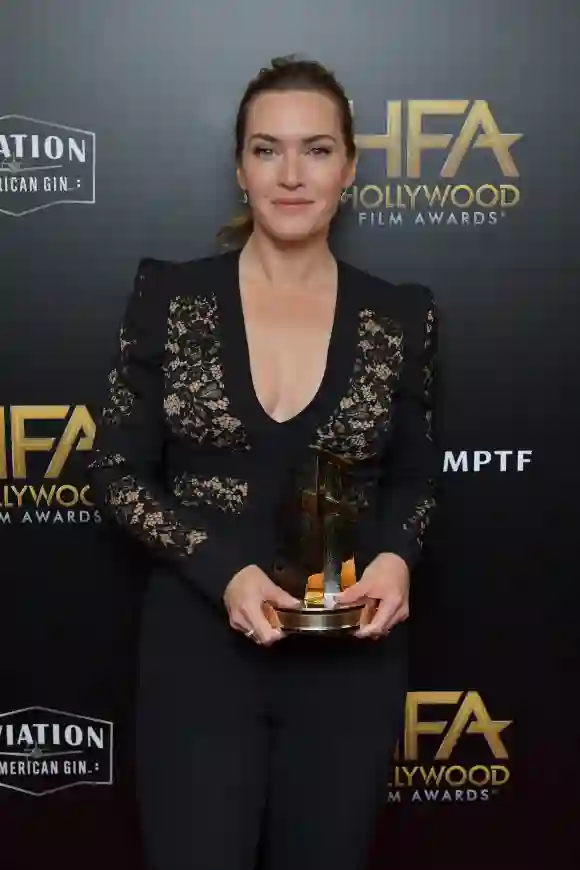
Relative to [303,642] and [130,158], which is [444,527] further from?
[130,158]

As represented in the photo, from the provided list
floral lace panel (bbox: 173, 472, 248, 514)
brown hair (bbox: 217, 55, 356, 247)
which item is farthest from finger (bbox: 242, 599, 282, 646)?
brown hair (bbox: 217, 55, 356, 247)

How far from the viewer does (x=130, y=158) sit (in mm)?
1536

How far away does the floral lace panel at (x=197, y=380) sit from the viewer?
1.10 metres

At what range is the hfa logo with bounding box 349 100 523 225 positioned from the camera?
1.55 metres

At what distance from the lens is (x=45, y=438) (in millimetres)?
1601

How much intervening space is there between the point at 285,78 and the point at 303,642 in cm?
64

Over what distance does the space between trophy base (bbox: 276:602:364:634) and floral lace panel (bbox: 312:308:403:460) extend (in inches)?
7.7

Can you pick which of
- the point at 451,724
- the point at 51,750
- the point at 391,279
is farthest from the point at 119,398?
the point at 451,724

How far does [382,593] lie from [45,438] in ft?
2.45

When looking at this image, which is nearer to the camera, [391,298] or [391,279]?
[391,298]

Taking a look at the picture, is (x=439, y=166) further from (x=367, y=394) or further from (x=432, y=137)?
(x=367, y=394)

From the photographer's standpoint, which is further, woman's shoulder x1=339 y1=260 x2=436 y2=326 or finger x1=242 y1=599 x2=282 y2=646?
woman's shoulder x1=339 y1=260 x2=436 y2=326

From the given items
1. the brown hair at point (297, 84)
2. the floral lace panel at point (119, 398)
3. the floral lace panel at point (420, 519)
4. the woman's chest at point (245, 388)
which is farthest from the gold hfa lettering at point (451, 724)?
Result: the brown hair at point (297, 84)

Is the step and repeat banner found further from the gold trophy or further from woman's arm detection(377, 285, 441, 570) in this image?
the gold trophy
